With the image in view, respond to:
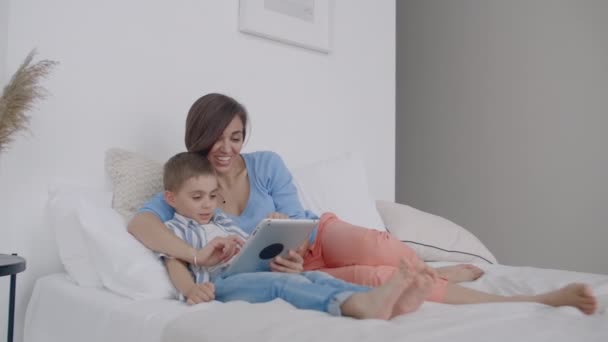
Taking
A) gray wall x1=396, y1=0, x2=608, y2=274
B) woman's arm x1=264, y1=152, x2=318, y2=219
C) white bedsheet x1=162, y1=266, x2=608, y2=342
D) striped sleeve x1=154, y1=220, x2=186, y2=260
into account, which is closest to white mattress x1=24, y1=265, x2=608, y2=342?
white bedsheet x1=162, y1=266, x2=608, y2=342

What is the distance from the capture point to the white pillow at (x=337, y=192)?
2031 mm

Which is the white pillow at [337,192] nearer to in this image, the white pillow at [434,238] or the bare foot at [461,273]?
the white pillow at [434,238]

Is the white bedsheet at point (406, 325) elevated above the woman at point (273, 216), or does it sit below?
below

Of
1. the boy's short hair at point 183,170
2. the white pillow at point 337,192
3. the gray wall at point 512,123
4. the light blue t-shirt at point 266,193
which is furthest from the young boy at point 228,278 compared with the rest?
the gray wall at point 512,123

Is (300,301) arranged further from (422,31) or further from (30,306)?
(422,31)

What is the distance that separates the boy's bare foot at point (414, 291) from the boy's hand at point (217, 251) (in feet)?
1.57

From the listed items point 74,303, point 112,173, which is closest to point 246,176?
point 112,173

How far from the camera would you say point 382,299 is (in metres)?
1.02

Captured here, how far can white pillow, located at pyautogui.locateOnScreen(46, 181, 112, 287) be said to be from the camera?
1461 mm

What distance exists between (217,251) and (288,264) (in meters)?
0.18

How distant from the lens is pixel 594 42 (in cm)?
300

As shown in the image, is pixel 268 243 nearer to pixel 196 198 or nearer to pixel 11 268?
pixel 196 198

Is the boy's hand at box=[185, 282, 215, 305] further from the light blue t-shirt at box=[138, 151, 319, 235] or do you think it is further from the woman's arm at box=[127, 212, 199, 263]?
the light blue t-shirt at box=[138, 151, 319, 235]

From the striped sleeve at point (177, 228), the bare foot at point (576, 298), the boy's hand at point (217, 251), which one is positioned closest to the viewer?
the bare foot at point (576, 298)
